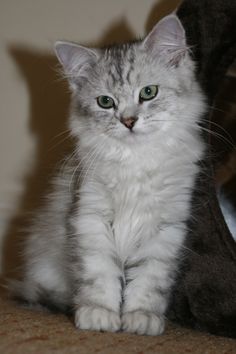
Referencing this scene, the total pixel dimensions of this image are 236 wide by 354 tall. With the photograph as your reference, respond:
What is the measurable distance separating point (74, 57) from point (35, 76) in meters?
0.54

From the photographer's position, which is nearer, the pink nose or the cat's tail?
the pink nose

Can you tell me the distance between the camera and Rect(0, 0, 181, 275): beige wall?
214 centimetres

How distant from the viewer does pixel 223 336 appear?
1.48m

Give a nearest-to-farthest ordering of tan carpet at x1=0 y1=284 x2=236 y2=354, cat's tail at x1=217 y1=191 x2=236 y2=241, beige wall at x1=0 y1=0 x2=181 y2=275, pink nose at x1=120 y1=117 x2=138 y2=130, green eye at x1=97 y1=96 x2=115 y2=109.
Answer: tan carpet at x1=0 y1=284 x2=236 y2=354, pink nose at x1=120 y1=117 x2=138 y2=130, green eye at x1=97 y1=96 x2=115 y2=109, cat's tail at x1=217 y1=191 x2=236 y2=241, beige wall at x1=0 y1=0 x2=181 y2=275

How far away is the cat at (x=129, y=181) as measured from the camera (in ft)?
4.86

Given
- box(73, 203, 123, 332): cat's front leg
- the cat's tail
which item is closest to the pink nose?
box(73, 203, 123, 332): cat's front leg

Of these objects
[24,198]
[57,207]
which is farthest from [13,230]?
[57,207]

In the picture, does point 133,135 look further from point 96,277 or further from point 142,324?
point 142,324

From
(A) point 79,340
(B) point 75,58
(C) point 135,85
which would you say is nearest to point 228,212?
(C) point 135,85

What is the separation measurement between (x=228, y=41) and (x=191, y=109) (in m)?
0.26

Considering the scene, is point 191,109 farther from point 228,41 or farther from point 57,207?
point 57,207

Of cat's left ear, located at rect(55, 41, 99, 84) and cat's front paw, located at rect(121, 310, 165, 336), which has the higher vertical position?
cat's left ear, located at rect(55, 41, 99, 84)

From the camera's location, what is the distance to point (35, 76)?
2189mm

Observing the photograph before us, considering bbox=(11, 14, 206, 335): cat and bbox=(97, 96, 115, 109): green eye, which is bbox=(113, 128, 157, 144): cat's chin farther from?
bbox=(97, 96, 115, 109): green eye
